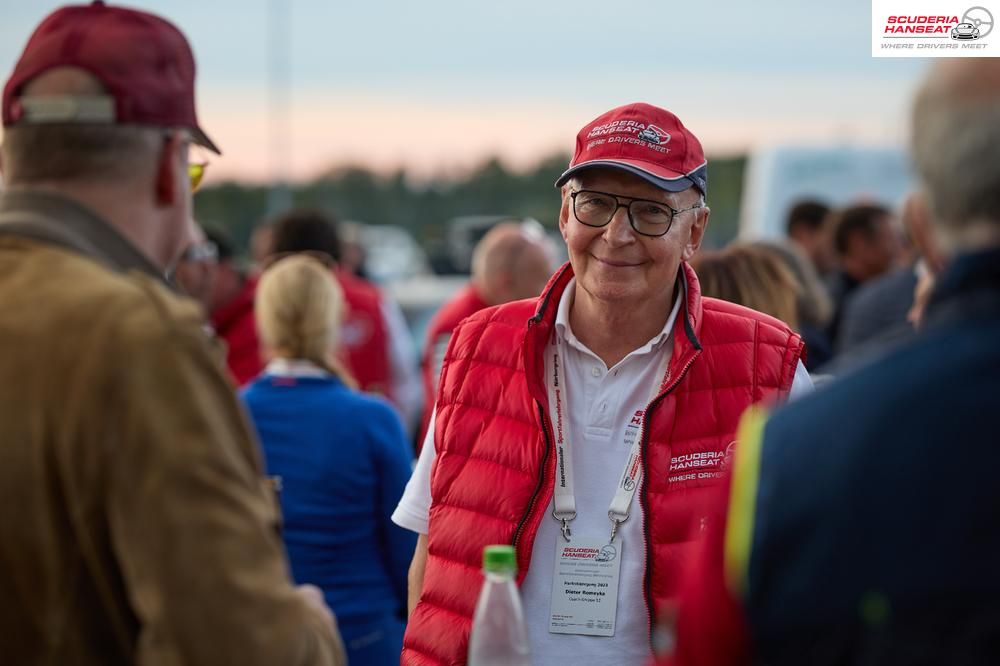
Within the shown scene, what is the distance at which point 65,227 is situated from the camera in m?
1.81

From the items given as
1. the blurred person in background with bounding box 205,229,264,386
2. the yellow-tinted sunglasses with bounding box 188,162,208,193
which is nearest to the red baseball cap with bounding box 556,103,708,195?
the yellow-tinted sunglasses with bounding box 188,162,208,193

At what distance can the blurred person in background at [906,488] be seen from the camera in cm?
138

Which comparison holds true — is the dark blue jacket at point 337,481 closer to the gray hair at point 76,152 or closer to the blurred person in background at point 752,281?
the blurred person in background at point 752,281

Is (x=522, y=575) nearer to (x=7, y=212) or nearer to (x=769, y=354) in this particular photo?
(x=769, y=354)

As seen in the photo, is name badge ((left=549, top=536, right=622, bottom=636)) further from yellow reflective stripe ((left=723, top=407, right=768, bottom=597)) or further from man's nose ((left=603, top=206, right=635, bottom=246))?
yellow reflective stripe ((left=723, top=407, right=768, bottom=597))

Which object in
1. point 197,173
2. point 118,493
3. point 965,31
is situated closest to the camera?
point 118,493

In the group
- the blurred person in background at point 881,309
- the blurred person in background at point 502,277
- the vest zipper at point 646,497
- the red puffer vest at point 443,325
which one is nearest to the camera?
the vest zipper at point 646,497

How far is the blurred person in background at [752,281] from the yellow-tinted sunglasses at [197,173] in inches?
88.0

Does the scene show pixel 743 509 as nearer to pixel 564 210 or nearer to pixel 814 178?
pixel 564 210

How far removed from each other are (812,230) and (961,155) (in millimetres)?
8533

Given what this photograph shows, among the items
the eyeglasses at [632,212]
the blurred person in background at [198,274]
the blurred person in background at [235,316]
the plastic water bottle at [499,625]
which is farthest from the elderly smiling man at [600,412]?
the blurred person in background at [198,274]

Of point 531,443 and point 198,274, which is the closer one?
point 531,443

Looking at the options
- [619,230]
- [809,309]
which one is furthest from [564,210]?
[809,309]

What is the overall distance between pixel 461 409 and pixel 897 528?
5.48 feet
